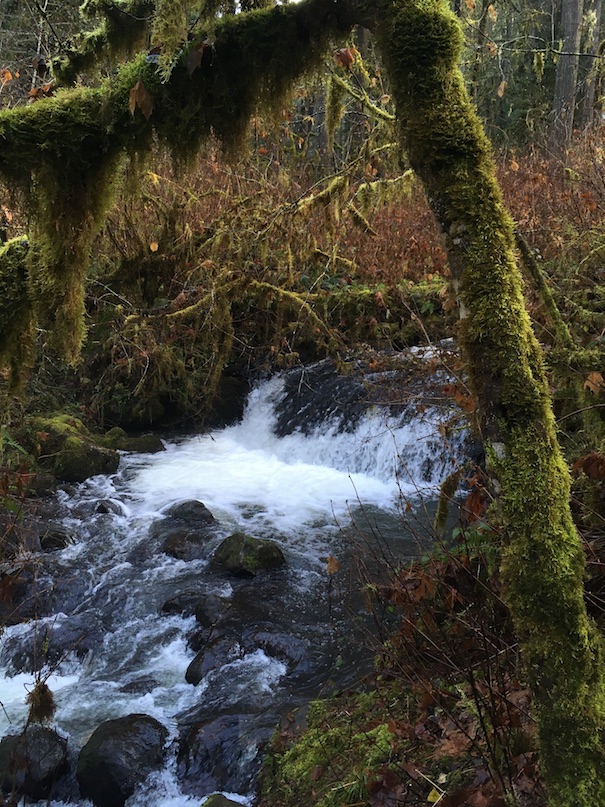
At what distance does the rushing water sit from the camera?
5.06 m

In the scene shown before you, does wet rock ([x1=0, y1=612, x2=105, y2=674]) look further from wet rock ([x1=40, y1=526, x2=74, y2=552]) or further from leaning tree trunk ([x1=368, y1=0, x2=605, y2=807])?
leaning tree trunk ([x1=368, y1=0, x2=605, y2=807])

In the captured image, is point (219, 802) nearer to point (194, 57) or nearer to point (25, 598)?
point (25, 598)

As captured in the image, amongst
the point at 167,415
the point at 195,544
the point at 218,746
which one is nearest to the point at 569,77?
the point at 167,415

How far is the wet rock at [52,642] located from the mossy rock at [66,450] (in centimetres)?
361

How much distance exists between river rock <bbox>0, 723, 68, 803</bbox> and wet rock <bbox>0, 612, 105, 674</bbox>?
0.85m

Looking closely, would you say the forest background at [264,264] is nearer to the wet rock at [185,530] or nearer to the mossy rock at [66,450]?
the mossy rock at [66,450]

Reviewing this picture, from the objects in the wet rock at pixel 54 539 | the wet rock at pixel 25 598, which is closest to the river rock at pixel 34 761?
the wet rock at pixel 25 598

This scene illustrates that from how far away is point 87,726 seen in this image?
16.4ft

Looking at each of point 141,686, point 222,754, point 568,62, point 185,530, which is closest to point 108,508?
point 185,530

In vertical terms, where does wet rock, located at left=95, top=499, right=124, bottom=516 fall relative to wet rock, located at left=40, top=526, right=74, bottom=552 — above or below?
below

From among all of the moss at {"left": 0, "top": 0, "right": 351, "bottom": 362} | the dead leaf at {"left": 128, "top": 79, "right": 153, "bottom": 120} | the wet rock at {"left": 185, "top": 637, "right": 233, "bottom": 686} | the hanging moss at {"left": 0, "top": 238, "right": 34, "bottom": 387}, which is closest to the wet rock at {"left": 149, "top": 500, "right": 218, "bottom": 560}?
the wet rock at {"left": 185, "top": 637, "right": 233, "bottom": 686}

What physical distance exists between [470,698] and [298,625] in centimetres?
302

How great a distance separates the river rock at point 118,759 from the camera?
14.3 feet

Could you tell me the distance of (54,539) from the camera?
763 cm
